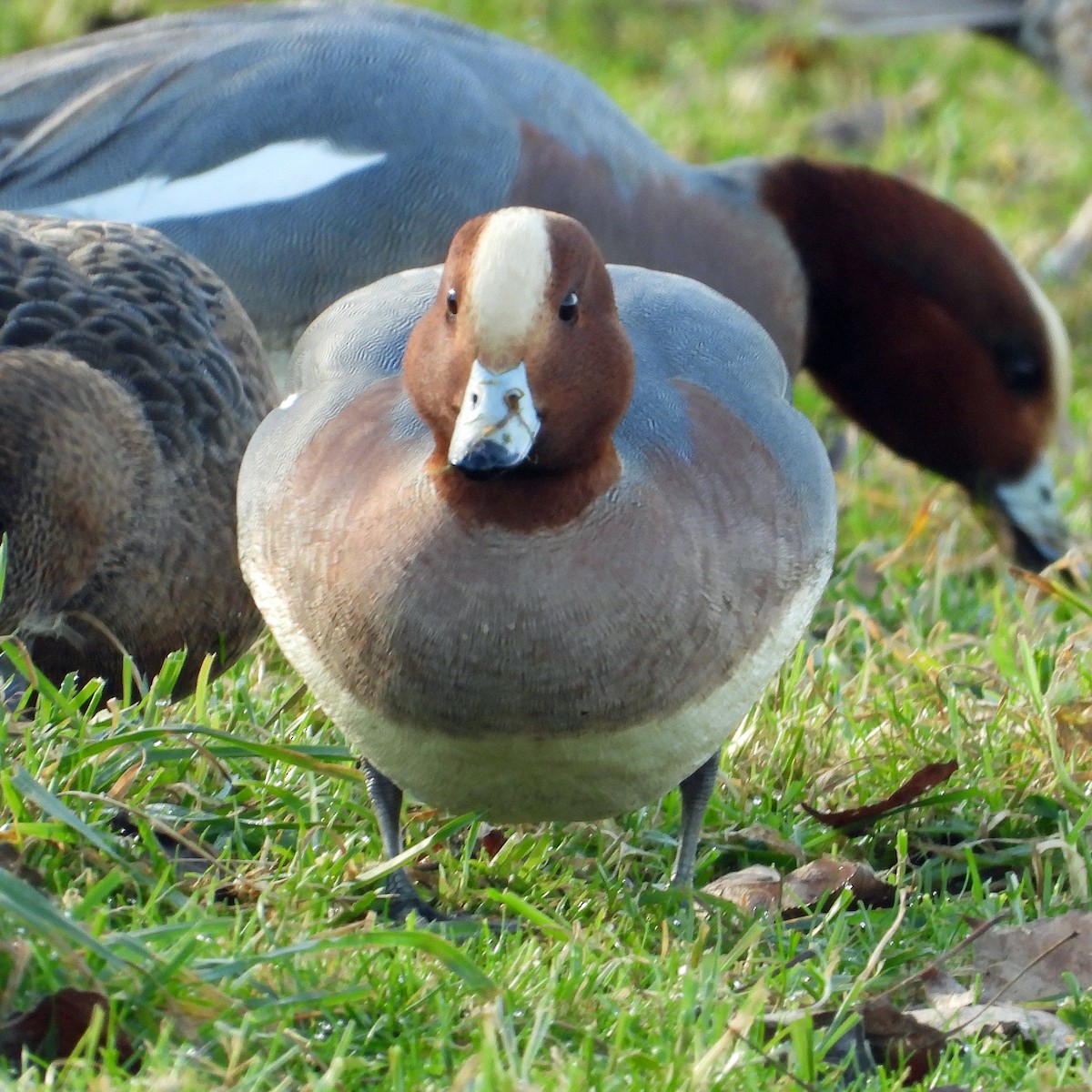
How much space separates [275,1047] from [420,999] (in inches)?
8.8

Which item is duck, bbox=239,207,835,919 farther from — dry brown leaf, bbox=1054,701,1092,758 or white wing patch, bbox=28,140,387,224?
white wing patch, bbox=28,140,387,224

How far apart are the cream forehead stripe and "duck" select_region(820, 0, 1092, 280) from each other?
177 inches

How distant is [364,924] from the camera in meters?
2.18

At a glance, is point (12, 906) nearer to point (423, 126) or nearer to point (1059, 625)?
point (1059, 625)

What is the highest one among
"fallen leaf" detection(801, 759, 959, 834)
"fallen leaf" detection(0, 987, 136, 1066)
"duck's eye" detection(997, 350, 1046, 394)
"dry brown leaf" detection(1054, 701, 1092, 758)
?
"fallen leaf" detection(0, 987, 136, 1066)

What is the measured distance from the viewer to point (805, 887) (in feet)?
8.32

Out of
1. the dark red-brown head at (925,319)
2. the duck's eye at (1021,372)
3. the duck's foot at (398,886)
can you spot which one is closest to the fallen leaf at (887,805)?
the duck's foot at (398,886)

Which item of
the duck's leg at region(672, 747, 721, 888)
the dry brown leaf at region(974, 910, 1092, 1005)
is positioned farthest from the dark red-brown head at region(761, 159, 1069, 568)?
the dry brown leaf at region(974, 910, 1092, 1005)

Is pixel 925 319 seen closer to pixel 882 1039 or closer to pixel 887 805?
pixel 887 805

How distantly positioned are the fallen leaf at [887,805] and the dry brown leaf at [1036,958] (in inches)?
14.4

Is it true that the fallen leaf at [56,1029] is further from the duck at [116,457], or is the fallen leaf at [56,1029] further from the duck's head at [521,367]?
the duck at [116,457]

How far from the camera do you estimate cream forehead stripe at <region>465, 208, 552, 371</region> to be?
210cm

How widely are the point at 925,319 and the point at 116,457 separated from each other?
2.64 m

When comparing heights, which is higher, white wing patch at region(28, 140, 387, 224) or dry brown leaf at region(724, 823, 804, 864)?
white wing patch at region(28, 140, 387, 224)
